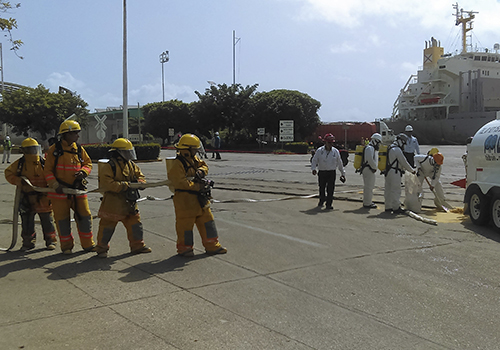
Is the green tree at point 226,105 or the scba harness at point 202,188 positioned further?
the green tree at point 226,105

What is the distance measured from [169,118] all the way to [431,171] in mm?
60732

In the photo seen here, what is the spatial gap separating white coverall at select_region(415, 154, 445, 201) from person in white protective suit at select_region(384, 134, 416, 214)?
481 millimetres

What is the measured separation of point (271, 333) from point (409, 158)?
12.2 m

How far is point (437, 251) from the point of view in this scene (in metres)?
6.80

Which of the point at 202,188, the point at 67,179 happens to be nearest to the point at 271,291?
the point at 202,188

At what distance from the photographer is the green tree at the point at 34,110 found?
48.3 meters

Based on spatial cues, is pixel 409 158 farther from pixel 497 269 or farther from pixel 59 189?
pixel 59 189

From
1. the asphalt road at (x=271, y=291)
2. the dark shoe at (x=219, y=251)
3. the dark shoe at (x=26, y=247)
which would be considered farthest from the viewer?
the dark shoe at (x=26, y=247)

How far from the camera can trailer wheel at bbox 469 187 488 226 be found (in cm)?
840

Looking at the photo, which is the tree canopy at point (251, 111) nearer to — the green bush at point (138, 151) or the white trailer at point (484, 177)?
the green bush at point (138, 151)

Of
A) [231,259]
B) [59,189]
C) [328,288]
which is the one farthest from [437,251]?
[59,189]

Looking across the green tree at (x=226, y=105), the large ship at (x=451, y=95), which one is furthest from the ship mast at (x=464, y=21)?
the green tree at (x=226, y=105)

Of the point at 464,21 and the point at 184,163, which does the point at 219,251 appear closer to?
the point at 184,163

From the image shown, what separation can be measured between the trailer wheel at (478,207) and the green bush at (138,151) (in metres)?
22.3
